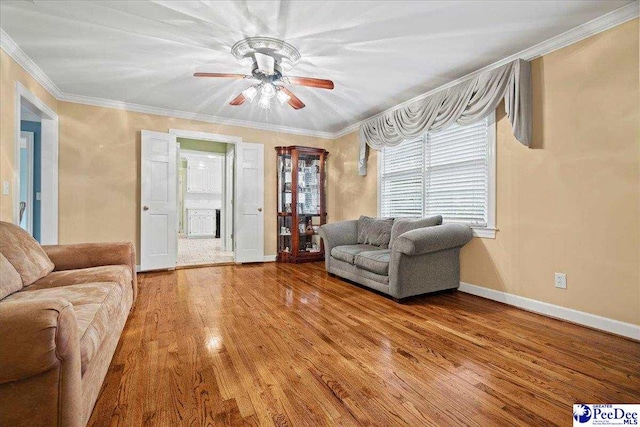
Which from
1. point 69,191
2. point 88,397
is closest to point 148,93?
point 69,191

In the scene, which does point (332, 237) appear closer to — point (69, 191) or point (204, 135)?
point (204, 135)

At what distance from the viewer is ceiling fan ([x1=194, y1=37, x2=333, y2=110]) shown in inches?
105

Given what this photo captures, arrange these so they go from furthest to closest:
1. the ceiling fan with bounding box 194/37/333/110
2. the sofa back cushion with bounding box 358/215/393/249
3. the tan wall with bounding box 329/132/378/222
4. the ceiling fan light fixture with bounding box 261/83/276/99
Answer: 1. the tan wall with bounding box 329/132/378/222
2. the sofa back cushion with bounding box 358/215/393/249
3. the ceiling fan light fixture with bounding box 261/83/276/99
4. the ceiling fan with bounding box 194/37/333/110

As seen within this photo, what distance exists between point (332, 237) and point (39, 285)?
3.05m

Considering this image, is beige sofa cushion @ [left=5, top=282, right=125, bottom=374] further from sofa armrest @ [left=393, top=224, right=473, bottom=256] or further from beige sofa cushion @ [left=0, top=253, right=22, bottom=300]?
sofa armrest @ [left=393, top=224, right=473, bottom=256]

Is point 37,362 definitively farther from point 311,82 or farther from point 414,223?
point 414,223

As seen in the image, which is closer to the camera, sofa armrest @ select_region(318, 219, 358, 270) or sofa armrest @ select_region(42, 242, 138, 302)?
sofa armrest @ select_region(42, 242, 138, 302)

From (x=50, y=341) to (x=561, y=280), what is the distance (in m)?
3.39

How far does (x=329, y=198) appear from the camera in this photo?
19.0 ft

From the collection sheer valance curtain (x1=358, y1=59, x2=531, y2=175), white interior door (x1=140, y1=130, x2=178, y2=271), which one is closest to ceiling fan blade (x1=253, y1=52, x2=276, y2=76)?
sheer valance curtain (x1=358, y1=59, x2=531, y2=175)

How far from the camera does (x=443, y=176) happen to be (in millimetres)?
3715

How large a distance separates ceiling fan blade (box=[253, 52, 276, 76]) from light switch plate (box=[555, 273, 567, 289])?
10.4ft

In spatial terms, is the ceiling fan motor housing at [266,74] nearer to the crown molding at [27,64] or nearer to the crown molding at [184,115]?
the crown molding at [27,64]

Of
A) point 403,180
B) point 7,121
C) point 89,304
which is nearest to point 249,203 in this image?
point 403,180
